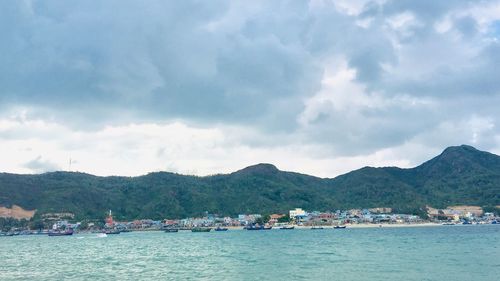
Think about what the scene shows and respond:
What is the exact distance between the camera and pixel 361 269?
181 feet

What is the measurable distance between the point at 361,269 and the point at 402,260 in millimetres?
11350

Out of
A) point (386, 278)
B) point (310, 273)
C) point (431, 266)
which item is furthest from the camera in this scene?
point (431, 266)

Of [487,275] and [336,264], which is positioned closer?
[487,275]

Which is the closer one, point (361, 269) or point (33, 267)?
point (361, 269)

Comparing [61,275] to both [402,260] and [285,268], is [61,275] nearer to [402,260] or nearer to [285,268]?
[285,268]

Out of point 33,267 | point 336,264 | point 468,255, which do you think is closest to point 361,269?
point 336,264

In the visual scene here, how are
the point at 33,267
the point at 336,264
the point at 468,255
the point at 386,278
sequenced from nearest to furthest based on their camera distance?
the point at 386,278
the point at 336,264
the point at 33,267
the point at 468,255

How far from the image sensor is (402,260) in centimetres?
6400

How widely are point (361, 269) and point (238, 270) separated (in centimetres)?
1365

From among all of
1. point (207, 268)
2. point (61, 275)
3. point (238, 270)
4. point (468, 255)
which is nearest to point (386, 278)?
point (238, 270)

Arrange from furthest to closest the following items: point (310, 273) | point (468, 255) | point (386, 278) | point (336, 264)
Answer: point (468, 255), point (336, 264), point (310, 273), point (386, 278)

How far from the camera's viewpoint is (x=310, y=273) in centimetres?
5212

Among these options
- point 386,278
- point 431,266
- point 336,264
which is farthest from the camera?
point 336,264

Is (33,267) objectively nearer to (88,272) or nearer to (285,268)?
(88,272)
